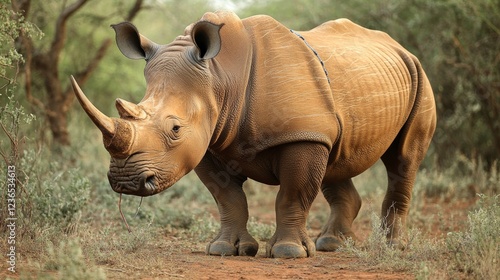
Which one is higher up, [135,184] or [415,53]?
[135,184]

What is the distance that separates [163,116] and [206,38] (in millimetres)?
686

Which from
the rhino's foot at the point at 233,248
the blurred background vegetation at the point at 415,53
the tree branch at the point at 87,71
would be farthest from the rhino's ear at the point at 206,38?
the tree branch at the point at 87,71

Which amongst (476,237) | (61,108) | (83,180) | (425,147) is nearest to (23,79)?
(61,108)

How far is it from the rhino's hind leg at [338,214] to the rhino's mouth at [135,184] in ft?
8.03

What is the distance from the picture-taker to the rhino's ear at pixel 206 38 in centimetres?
558

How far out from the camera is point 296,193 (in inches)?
240

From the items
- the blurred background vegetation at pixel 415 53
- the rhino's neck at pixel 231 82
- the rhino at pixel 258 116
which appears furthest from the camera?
the blurred background vegetation at pixel 415 53

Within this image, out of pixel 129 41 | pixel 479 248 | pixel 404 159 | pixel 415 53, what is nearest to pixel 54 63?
pixel 415 53

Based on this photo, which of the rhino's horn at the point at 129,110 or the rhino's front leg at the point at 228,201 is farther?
the rhino's front leg at the point at 228,201

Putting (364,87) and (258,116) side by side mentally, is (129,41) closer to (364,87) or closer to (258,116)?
(258,116)

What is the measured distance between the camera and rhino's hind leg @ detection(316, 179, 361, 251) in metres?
7.21

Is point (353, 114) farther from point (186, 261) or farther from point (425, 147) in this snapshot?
point (186, 261)

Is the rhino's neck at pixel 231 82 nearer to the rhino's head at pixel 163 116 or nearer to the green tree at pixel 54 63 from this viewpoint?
the rhino's head at pixel 163 116

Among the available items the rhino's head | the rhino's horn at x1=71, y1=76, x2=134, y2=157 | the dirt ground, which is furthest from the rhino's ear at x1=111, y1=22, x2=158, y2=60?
the dirt ground
